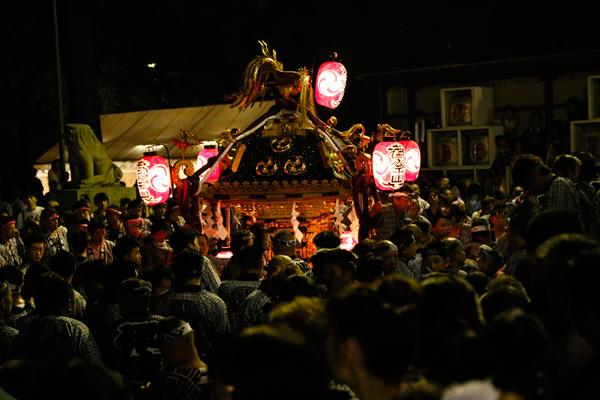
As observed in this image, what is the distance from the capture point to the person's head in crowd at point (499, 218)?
9.41 meters

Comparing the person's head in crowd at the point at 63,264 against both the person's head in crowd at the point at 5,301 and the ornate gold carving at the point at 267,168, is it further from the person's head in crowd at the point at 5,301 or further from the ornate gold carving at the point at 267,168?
the ornate gold carving at the point at 267,168

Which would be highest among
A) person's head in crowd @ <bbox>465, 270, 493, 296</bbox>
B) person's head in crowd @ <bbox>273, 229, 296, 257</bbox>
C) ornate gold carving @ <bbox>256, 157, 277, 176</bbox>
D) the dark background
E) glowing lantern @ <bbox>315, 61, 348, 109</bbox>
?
the dark background

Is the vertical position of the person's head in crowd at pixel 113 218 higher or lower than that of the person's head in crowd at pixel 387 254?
higher

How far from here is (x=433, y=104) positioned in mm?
18422

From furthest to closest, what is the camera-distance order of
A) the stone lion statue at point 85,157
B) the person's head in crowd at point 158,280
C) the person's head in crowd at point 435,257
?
1. the stone lion statue at point 85,157
2. the person's head in crowd at point 435,257
3. the person's head in crowd at point 158,280

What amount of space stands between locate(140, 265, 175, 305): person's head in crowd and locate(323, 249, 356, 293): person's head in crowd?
1141mm

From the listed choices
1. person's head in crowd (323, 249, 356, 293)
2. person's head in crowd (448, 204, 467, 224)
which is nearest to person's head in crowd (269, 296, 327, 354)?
person's head in crowd (323, 249, 356, 293)

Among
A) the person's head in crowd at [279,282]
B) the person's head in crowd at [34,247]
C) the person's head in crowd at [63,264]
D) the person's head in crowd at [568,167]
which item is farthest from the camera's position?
the person's head in crowd at [34,247]

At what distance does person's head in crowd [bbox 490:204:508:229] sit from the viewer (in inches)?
371

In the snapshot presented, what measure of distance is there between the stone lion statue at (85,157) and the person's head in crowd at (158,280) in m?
13.2

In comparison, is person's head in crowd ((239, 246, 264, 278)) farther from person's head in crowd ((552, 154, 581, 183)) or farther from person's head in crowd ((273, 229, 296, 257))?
person's head in crowd ((552, 154, 581, 183))

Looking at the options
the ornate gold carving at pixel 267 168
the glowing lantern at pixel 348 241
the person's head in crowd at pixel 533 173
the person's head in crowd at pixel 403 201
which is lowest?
the glowing lantern at pixel 348 241

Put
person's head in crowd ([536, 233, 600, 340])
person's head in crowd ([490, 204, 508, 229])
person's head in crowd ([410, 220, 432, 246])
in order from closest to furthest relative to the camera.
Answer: person's head in crowd ([536, 233, 600, 340]) → person's head in crowd ([410, 220, 432, 246]) → person's head in crowd ([490, 204, 508, 229])

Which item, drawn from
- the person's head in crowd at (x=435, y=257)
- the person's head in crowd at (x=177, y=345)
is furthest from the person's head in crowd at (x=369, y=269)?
the person's head in crowd at (x=177, y=345)
